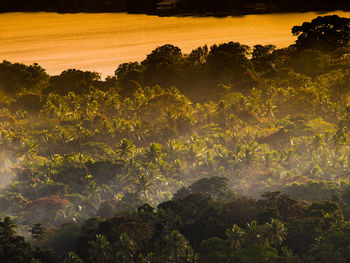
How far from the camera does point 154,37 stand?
157 m

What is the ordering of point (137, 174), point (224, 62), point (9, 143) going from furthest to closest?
point (224, 62), point (9, 143), point (137, 174)

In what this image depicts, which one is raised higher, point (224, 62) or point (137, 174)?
point (224, 62)

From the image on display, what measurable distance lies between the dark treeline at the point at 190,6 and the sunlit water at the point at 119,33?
1.56 m

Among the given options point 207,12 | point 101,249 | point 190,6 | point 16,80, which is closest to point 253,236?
point 101,249

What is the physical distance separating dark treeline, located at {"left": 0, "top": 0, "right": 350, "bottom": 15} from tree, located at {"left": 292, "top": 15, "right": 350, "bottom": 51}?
3309 centimetres

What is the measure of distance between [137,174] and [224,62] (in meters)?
31.1

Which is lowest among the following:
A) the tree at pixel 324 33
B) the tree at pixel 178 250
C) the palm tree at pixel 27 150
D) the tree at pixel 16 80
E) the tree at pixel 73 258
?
the palm tree at pixel 27 150

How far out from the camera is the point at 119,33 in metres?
158

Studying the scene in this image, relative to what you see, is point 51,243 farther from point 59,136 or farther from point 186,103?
point 186,103

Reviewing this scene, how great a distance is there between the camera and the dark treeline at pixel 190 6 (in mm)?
148750

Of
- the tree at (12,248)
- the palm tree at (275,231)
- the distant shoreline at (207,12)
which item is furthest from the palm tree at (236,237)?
the distant shoreline at (207,12)

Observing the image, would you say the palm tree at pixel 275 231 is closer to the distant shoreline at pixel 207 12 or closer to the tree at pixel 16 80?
the tree at pixel 16 80

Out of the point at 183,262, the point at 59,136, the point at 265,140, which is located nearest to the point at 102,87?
the point at 59,136

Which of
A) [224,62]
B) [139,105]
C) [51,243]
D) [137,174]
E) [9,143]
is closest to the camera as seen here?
[51,243]
